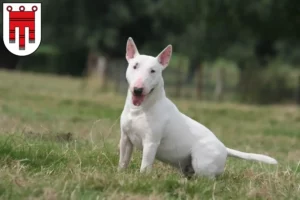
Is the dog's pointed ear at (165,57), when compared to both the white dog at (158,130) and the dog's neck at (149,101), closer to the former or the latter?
the white dog at (158,130)

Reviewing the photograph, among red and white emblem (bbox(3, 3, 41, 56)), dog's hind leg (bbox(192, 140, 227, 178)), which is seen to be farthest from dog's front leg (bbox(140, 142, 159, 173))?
red and white emblem (bbox(3, 3, 41, 56))

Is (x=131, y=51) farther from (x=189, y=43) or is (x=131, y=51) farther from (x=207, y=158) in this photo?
(x=189, y=43)

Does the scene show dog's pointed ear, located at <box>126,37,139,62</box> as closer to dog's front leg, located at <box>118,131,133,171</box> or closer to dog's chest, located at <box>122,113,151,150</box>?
dog's chest, located at <box>122,113,151,150</box>

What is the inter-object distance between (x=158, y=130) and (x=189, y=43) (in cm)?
3140

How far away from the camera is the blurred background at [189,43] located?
74.4 ft

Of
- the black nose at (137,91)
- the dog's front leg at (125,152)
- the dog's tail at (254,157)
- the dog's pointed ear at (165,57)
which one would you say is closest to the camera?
the black nose at (137,91)

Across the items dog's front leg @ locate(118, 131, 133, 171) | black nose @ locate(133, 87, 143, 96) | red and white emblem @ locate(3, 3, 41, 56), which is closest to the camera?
black nose @ locate(133, 87, 143, 96)

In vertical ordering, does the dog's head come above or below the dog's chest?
above

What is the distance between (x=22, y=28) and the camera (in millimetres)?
8445

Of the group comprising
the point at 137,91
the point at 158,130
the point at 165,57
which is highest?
the point at 165,57

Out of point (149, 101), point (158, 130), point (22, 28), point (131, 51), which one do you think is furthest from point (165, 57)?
point (22, 28)

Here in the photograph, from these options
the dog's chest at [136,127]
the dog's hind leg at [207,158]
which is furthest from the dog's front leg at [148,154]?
the dog's hind leg at [207,158]

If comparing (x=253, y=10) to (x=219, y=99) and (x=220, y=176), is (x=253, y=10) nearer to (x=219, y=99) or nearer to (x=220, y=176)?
(x=219, y=99)

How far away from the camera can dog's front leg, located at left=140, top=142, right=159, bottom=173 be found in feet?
18.7
